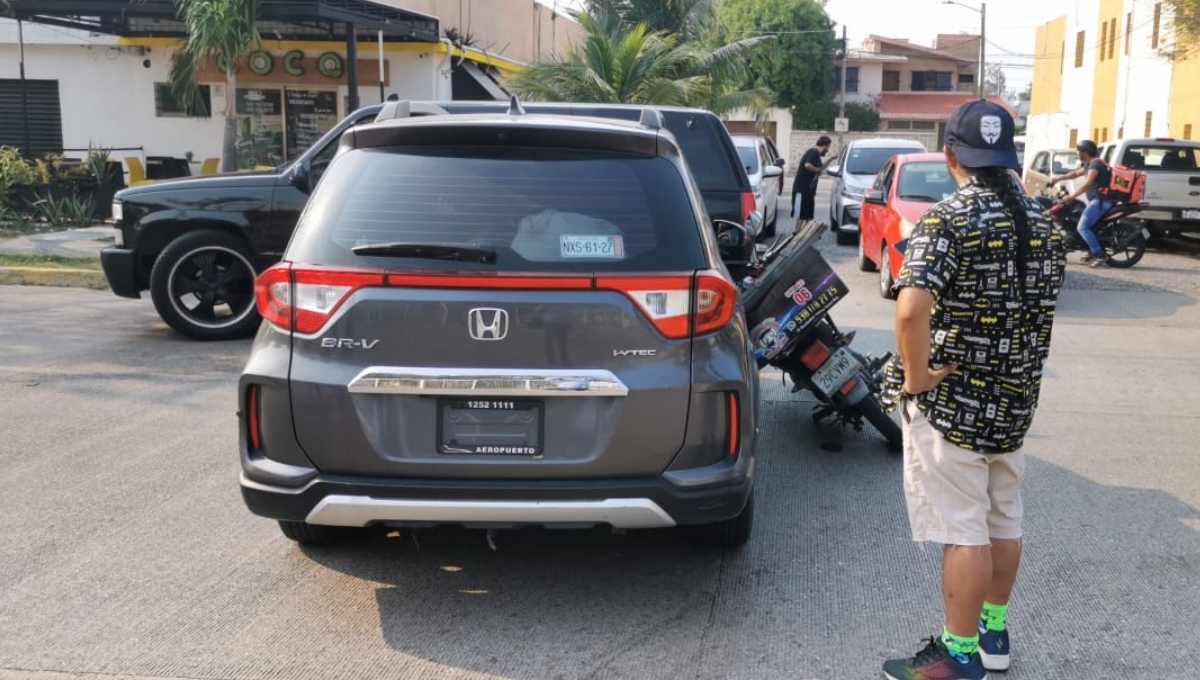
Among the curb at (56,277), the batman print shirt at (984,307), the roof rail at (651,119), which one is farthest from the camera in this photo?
the curb at (56,277)

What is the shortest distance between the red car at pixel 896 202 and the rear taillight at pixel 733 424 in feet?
25.6

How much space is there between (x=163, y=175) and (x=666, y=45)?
972cm

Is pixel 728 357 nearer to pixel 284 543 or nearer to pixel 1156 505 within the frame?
pixel 284 543

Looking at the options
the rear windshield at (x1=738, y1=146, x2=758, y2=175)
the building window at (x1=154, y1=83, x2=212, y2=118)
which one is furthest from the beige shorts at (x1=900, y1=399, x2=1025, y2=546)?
the building window at (x1=154, y1=83, x2=212, y2=118)

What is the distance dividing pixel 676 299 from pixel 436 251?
2.81 ft

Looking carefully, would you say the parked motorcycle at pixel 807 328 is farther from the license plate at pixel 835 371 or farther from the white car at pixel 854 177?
the white car at pixel 854 177

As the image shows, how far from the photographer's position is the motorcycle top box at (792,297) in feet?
20.5

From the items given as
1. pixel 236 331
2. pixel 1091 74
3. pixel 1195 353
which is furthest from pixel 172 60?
pixel 1091 74

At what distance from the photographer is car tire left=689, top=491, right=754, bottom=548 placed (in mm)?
4828

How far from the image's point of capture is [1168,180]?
694 inches

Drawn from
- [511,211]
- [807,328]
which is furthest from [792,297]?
[511,211]

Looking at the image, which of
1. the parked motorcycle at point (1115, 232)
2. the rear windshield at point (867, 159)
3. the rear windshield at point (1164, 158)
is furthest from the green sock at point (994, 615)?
the rear windshield at point (867, 159)

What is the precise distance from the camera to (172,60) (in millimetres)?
24562

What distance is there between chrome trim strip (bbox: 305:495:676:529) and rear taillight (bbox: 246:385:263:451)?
1.22 ft
